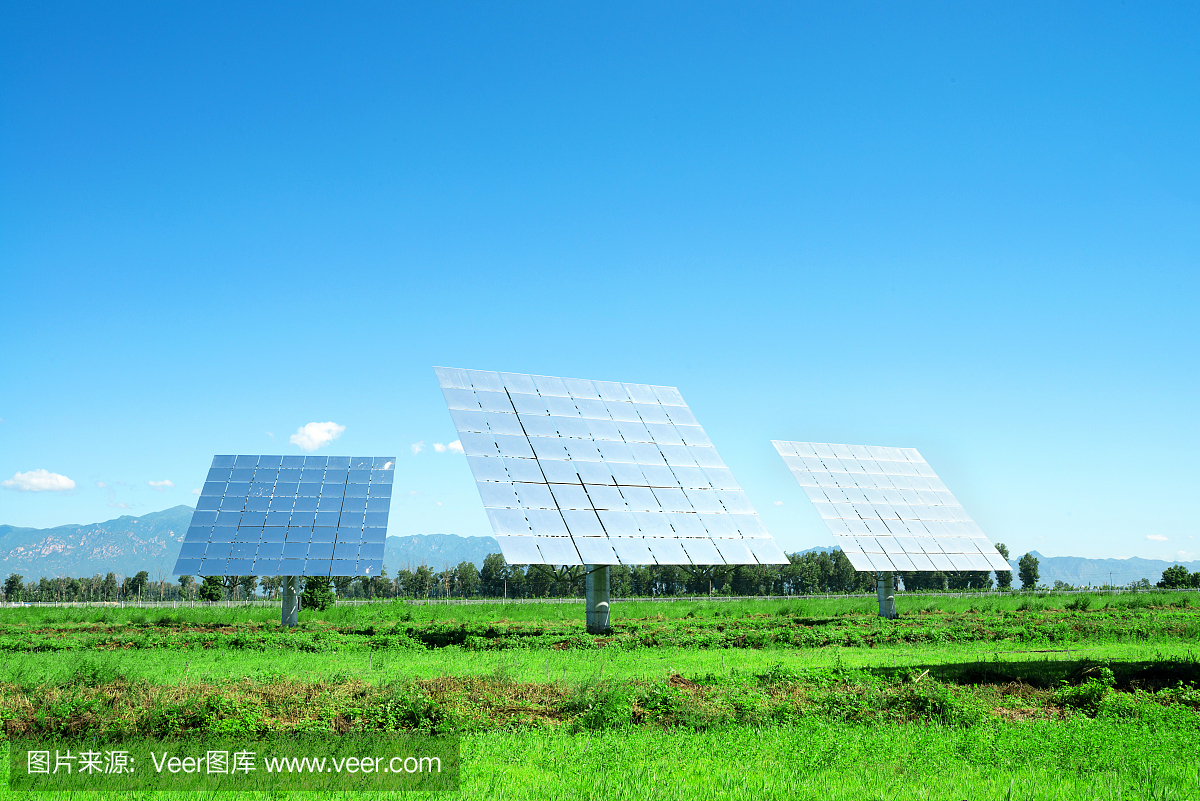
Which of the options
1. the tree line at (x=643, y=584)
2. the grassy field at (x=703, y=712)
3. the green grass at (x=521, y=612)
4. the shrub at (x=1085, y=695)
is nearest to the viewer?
the grassy field at (x=703, y=712)

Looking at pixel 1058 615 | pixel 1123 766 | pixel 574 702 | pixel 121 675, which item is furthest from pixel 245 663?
pixel 1058 615

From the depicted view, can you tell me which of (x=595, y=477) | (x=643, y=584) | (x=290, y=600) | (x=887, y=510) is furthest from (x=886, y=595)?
(x=643, y=584)

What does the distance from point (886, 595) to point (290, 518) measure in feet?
91.5

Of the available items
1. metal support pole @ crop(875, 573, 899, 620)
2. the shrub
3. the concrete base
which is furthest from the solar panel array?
the concrete base

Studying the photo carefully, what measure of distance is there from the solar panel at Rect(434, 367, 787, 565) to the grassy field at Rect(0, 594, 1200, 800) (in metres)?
3.35

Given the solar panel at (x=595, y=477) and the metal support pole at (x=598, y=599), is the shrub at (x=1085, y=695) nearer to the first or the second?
the solar panel at (x=595, y=477)

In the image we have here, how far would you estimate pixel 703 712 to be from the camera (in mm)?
12031

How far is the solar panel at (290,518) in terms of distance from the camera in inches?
1273

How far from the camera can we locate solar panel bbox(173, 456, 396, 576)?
106 ft

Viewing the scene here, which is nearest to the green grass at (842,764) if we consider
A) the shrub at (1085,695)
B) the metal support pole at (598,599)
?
the shrub at (1085,695)

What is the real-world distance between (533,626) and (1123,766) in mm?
21597

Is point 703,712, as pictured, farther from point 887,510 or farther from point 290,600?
point 887,510

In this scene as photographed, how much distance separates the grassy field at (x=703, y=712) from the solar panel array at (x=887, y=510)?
11.8m

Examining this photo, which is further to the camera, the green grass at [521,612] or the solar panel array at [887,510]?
the solar panel array at [887,510]
